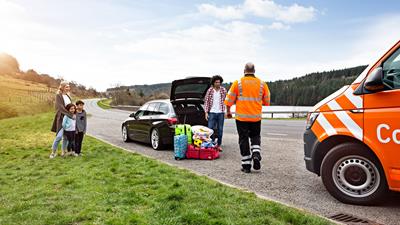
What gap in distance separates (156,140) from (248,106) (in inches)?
169

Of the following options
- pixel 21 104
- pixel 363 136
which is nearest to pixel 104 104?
pixel 21 104

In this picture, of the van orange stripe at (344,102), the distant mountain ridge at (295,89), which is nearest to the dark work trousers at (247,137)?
the van orange stripe at (344,102)

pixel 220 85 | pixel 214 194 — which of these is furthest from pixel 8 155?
pixel 214 194

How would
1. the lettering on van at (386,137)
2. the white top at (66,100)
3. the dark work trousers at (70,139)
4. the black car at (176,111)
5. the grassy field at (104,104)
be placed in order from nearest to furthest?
the lettering on van at (386,137) < the white top at (66,100) < the dark work trousers at (70,139) < the black car at (176,111) < the grassy field at (104,104)

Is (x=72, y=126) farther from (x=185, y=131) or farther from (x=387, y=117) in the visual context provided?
(x=387, y=117)

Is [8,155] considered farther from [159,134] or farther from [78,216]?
[78,216]

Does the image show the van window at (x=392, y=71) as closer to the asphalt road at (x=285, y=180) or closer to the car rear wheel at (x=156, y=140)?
the asphalt road at (x=285, y=180)

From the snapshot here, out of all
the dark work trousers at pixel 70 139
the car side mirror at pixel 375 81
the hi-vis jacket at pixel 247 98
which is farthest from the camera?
the dark work trousers at pixel 70 139

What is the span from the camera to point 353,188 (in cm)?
458

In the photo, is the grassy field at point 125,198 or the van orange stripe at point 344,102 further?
the van orange stripe at point 344,102

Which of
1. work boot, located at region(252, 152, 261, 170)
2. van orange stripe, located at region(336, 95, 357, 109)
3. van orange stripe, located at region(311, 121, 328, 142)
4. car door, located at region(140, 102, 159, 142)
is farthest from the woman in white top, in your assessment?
van orange stripe, located at region(336, 95, 357, 109)

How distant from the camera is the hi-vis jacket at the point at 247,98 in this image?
6.41 metres

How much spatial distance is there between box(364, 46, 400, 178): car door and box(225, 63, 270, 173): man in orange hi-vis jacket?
2.33m

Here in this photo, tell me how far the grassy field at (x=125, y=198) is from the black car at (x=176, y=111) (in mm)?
2335
